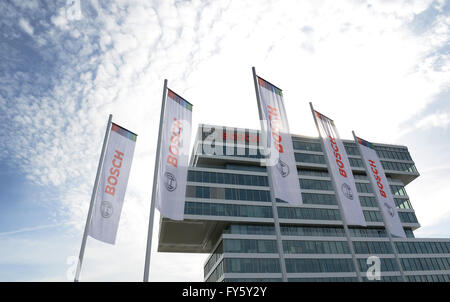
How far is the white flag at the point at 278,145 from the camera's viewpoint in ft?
50.3

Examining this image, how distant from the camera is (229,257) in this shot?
49.5m

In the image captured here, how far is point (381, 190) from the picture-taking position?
21.8m

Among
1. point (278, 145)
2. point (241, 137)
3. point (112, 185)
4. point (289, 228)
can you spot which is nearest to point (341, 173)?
point (278, 145)

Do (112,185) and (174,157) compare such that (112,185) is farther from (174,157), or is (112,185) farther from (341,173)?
(341,173)

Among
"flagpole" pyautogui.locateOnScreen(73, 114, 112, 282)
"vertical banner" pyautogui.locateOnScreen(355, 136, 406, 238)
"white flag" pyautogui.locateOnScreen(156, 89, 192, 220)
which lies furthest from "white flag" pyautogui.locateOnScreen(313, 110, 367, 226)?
"flagpole" pyautogui.locateOnScreen(73, 114, 112, 282)

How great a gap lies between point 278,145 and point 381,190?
10983 millimetres

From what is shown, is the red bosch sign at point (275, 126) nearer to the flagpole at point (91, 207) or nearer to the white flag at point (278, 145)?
the white flag at point (278, 145)

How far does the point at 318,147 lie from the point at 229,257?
3651cm

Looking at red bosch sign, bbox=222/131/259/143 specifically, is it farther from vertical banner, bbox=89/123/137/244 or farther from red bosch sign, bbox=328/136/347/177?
vertical banner, bbox=89/123/137/244

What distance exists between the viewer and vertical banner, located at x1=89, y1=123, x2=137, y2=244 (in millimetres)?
15070

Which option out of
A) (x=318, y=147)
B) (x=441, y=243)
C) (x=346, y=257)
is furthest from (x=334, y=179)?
(x=441, y=243)

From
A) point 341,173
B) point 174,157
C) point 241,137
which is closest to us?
point 174,157
